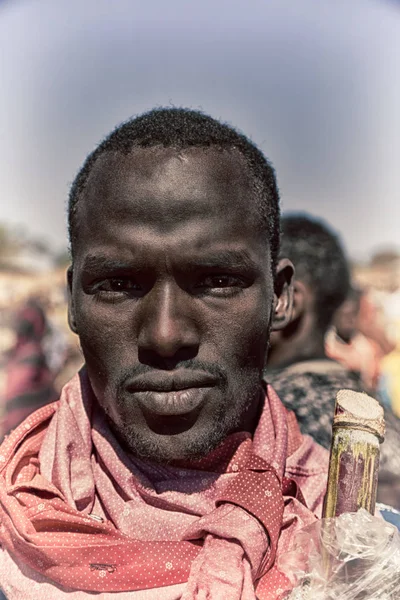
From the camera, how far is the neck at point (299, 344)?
3629 millimetres

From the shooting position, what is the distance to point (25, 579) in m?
1.67

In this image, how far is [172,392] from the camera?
166 centimetres

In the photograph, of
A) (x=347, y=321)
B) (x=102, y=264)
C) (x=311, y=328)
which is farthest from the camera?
(x=347, y=321)

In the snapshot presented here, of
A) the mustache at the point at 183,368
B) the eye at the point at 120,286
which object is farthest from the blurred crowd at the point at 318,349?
the eye at the point at 120,286

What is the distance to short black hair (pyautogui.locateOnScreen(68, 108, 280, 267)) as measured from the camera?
179cm

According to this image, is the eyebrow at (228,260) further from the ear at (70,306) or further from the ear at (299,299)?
the ear at (299,299)

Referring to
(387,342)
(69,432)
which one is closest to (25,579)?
(69,432)

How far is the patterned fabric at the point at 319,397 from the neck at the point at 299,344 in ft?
0.49

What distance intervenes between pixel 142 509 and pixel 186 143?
0.86 metres

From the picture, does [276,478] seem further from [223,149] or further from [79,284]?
[223,149]

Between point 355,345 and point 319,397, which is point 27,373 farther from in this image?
point 319,397

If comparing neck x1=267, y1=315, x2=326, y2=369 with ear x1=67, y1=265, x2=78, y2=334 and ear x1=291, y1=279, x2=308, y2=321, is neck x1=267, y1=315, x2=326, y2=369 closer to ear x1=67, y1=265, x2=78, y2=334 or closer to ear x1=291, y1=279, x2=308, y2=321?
ear x1=291, y1=279, x2=308, y2=321

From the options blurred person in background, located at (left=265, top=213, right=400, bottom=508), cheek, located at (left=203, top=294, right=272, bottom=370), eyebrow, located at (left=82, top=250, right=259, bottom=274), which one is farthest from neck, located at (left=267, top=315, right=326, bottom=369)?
Answer: eyebrow, located at (left=82, top=250, right=259, bottom=274)

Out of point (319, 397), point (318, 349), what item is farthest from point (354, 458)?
point (318, 349)
